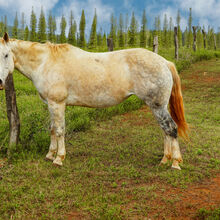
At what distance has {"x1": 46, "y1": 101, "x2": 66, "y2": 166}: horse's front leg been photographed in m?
4.45

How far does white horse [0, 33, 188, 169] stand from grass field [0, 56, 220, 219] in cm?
51

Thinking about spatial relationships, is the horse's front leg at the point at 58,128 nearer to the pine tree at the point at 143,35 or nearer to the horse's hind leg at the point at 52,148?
the horse's hind leg at the point at 52,148

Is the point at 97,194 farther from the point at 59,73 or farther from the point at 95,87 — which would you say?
the point at 59,73

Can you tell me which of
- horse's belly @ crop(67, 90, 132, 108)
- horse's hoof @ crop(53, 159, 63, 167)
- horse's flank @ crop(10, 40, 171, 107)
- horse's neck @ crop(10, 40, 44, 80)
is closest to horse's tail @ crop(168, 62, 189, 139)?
A: horse's flank @ crop(10, 40, 171, 107)

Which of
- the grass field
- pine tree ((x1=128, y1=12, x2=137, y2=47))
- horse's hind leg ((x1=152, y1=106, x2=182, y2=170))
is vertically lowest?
the grass field

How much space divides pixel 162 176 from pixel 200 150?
1.61 metres

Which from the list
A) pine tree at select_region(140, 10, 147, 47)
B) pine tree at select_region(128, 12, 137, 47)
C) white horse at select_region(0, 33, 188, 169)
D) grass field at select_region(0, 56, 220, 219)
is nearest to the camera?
grass field at select_region(0, 56, 220, 219)

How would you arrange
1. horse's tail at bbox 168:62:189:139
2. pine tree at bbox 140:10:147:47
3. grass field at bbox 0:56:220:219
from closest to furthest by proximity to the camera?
1. grass field at bbox 0:56:220:219
2. horse's tail at bbox 168:62:189:139
3. pine tree at bbox 140:10:147:47

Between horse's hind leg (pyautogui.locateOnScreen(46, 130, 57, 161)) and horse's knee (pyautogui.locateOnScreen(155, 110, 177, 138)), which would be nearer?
horse's knee (pyautogui.locateOnScreen(155, 110, 177, 138))

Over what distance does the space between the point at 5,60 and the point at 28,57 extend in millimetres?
463

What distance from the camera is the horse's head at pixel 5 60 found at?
158 inches

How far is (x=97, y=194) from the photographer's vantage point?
3592mm

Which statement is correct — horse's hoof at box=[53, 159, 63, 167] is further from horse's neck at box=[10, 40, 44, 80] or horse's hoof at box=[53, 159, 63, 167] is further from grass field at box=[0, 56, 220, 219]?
horse's neck at box=[10, 40, 44, 80]

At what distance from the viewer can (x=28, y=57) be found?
176 inches
